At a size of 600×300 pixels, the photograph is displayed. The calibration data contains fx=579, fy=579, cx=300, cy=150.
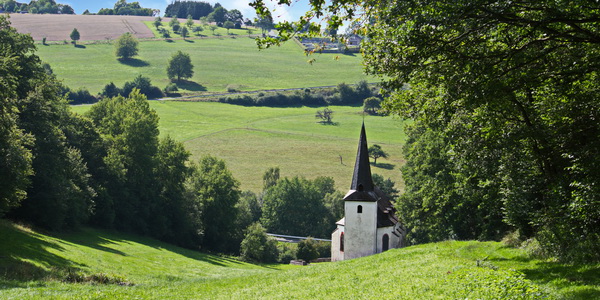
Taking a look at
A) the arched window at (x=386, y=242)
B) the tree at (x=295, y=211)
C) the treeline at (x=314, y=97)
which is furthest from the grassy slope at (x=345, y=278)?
the treeline at (x=314, y=97)

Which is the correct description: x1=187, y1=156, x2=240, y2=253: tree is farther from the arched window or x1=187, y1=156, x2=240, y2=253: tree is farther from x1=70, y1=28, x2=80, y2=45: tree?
x1=70, y1=28, x2=80, y2=45: tree

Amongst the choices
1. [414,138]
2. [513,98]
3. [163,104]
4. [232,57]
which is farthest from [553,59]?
[232,57]

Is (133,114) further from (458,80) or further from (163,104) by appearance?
(163,104)

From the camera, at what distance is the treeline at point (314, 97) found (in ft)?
454

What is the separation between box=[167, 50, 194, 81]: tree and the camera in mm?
150375

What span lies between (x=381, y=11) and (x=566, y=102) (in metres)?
7.95

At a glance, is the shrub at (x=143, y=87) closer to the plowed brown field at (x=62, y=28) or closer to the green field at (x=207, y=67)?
the green field at (x=207, y=67)

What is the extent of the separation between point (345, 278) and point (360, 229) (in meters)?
36.2

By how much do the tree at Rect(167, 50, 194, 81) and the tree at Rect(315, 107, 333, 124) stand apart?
42272 mm

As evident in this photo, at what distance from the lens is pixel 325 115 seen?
12794 cm

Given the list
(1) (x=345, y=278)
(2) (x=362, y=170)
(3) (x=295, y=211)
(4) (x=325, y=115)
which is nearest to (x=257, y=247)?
(2) (x=362, y=170)

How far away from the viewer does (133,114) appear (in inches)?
2509

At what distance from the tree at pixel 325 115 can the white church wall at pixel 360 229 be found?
6777cm

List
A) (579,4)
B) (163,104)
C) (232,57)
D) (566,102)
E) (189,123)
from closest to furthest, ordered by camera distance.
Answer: (579,4), (566,102), (189,123), (163,104), (232,57)
